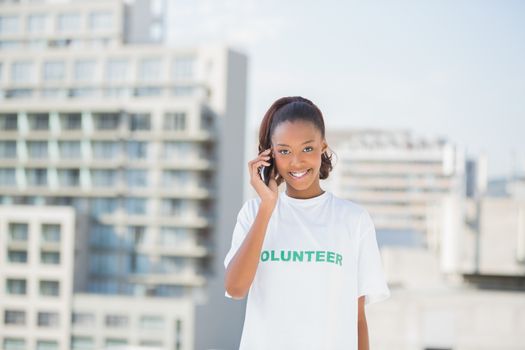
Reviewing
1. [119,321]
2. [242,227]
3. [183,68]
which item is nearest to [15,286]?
[119,321]

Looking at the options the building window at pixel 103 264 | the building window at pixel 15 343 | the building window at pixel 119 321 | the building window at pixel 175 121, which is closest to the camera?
the building window at pixel 119 321

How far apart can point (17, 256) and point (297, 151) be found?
2995 centimetres

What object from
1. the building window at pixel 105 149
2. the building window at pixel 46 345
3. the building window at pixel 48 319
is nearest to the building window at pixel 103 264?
the building window at pixel 48 319

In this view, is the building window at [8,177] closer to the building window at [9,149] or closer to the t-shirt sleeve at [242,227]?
the building window at [9,149]

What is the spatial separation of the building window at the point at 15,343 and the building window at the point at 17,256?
10.7 ft

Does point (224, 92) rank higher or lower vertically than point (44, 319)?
higher

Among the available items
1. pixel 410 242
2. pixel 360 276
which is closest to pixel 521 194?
pixel 410 242

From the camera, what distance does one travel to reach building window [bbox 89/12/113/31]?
35.1 m

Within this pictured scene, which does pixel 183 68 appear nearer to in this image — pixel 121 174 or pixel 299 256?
pixel 121 174

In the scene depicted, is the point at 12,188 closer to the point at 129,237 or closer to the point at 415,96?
the point at 129,237

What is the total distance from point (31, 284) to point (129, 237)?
5210 mm

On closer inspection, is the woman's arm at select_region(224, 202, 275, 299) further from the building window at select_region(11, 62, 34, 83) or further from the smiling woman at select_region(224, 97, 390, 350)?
the building window at select_region(11, 62, 34, 83)

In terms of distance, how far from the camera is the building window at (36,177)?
3300 cm

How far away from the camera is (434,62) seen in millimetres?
73250
